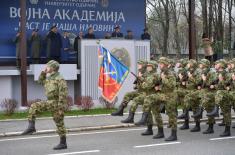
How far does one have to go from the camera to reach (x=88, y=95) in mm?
22609

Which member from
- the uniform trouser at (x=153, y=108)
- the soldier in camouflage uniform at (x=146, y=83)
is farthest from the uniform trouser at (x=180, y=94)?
the uniform trouser at (x=153, y=108)

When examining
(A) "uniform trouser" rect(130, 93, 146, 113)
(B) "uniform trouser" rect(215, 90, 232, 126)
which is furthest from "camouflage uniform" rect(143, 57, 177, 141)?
(B) "uniform trouser" rect(215, 90, 232, 126)

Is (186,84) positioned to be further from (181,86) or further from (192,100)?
(192,100)

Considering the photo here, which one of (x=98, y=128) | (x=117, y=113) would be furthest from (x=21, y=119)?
(x=117, y=113)

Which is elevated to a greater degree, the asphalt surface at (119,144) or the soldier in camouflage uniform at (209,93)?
the soldier in camouflage uniform at (209,93)

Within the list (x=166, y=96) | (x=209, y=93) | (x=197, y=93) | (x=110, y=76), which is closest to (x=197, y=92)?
(x=197, y=93)

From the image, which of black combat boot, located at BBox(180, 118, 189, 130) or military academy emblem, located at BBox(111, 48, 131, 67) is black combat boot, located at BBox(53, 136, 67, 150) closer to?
black combat boot, located at BBox(180, 118, 189, 130)

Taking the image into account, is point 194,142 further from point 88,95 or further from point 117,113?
point 88,95

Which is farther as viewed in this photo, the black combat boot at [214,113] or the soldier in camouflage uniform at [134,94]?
the black combat boot at [214,113]

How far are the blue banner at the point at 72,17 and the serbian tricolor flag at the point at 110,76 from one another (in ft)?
29.1

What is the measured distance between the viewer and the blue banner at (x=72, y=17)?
23578 mm

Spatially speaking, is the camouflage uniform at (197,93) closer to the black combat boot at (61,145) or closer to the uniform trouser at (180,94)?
the uniform trouser at (180,94)

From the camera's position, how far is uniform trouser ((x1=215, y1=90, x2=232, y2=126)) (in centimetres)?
1466

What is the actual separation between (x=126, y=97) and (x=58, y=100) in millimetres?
3225
